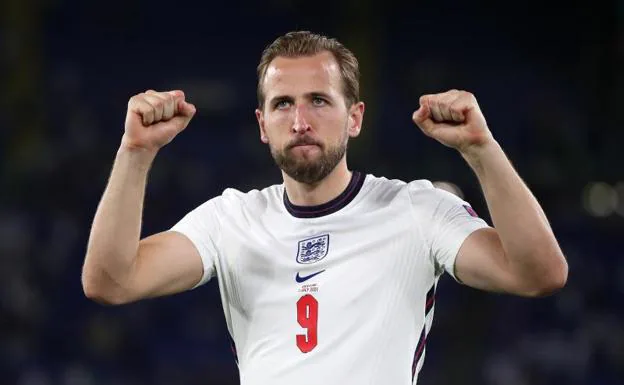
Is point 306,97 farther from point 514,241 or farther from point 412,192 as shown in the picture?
point 514,241

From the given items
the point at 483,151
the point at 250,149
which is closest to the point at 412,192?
the point at 483,151

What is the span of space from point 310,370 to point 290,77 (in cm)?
89

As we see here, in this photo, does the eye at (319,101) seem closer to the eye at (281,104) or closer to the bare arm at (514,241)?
the eye at (281,104)

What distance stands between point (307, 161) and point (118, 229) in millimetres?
591

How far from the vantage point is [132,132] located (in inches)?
114

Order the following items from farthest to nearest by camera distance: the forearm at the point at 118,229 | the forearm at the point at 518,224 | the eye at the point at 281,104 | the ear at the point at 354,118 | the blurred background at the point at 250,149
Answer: the blurred background at the point at 250,149 → the ear at the point at 354,118 → the eye at the point at 281,104 → the forearm at the point at 118,229 → the forearm at the point at 518,224

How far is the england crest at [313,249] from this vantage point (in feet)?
9.95

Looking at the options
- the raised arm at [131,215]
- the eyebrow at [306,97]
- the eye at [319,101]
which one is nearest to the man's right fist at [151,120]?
the raised arm at [131,215]

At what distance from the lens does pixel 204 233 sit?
3.16m

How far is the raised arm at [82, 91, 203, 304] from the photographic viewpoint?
2.86m

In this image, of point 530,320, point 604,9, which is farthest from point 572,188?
point 604,9

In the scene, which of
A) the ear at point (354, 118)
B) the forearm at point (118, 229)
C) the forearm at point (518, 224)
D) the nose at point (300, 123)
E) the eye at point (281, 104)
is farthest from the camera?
the ear at point (354, 118)

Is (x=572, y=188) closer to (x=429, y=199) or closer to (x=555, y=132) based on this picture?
(x=555, y=132)

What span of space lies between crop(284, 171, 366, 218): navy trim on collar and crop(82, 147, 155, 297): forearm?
0.51m
